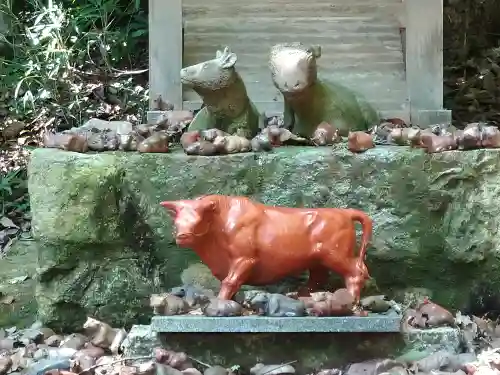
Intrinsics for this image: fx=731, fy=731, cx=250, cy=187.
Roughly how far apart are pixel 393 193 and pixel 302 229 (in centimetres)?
45

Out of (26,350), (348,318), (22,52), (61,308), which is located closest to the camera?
(348,318)

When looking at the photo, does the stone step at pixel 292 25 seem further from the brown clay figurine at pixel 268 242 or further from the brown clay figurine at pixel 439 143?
the brown clay figurine at pixel 268 242

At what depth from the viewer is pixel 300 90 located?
2.50m

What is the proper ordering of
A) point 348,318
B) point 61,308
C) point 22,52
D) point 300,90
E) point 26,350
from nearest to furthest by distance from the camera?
1. point 348,318
2. point 26,350
3. point 61,308
4. point 300,90
5. point 22,52

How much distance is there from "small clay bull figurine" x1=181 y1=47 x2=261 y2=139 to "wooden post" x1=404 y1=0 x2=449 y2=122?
743mm

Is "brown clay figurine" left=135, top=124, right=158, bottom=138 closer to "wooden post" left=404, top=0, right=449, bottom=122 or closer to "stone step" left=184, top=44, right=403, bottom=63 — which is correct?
"stone step" left=184, top=44, right=403, bottom=63

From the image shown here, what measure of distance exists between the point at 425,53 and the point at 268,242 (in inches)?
59.3

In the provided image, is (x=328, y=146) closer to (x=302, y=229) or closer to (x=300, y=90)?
(x=300, y=90)

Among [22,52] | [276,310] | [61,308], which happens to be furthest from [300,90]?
[22,52]

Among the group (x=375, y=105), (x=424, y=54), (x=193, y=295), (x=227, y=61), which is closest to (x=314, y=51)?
(x=227, y=61)

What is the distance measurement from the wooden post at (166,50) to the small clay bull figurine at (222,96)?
1.32ft

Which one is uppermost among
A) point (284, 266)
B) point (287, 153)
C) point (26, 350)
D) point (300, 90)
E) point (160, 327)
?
point (300, 90)

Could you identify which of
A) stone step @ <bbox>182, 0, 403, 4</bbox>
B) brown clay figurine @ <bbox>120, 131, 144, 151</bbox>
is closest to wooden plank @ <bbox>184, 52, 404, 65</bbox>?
stone step @ <bbox>182, 0, 403, 4</bbox>

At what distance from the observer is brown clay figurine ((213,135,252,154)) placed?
91.2 inches
